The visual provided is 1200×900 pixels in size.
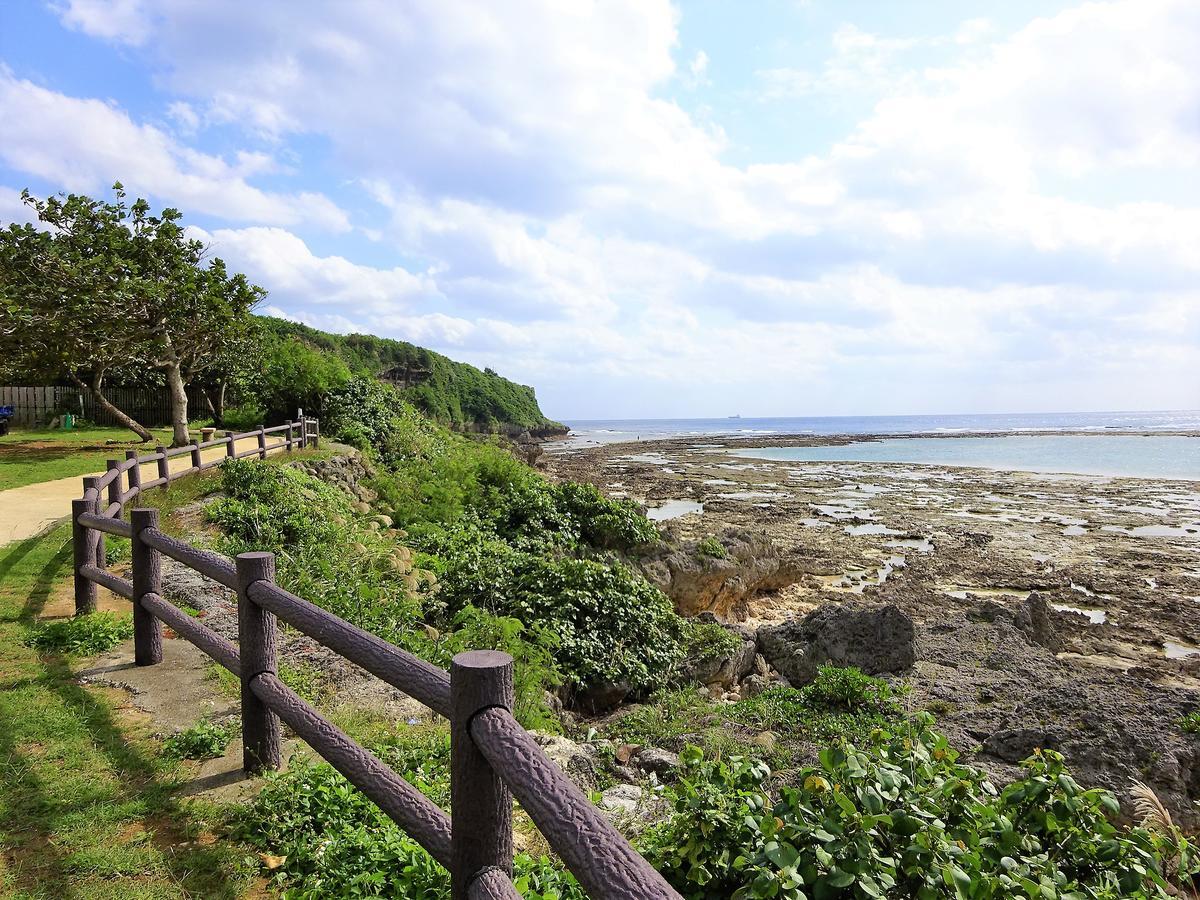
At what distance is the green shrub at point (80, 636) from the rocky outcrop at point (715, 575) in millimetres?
9303

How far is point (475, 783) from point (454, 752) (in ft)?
0.34

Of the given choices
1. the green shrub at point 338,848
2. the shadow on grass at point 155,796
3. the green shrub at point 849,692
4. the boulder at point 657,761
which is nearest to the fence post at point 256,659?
the green shrub at point 338,848

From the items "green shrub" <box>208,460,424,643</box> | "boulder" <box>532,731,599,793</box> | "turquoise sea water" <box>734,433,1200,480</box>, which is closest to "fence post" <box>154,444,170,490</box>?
"green shrub" <box>208,460,424,643</box>

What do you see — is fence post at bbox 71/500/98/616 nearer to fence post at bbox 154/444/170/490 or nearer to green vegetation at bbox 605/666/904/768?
green vegetation at bbox 605/666/904/768

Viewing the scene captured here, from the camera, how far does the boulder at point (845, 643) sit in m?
9.07

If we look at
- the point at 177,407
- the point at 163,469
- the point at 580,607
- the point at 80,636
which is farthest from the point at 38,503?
the point at 580,607

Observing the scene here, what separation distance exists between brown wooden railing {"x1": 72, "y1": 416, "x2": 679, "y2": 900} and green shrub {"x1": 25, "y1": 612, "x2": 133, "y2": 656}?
121 centimetres

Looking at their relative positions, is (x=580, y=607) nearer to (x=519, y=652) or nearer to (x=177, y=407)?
(x=519, y=652)

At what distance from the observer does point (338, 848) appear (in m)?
2.96

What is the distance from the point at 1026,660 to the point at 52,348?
2298cm

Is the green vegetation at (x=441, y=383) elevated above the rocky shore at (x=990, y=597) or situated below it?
above

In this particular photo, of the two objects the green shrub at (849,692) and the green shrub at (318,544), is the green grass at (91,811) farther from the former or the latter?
the green shrub at (849,692)

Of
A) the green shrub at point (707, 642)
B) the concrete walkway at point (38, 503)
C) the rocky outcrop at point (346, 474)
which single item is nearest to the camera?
the green shrub at point (707, 642)

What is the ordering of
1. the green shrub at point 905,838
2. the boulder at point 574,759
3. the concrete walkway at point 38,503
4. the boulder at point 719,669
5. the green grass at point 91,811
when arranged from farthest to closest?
the concrete walkway at point 38,503
the boulder at point 719,669
the boulder at point 574,759
the green grass at point 91,811
the green shrub at point 905,838
